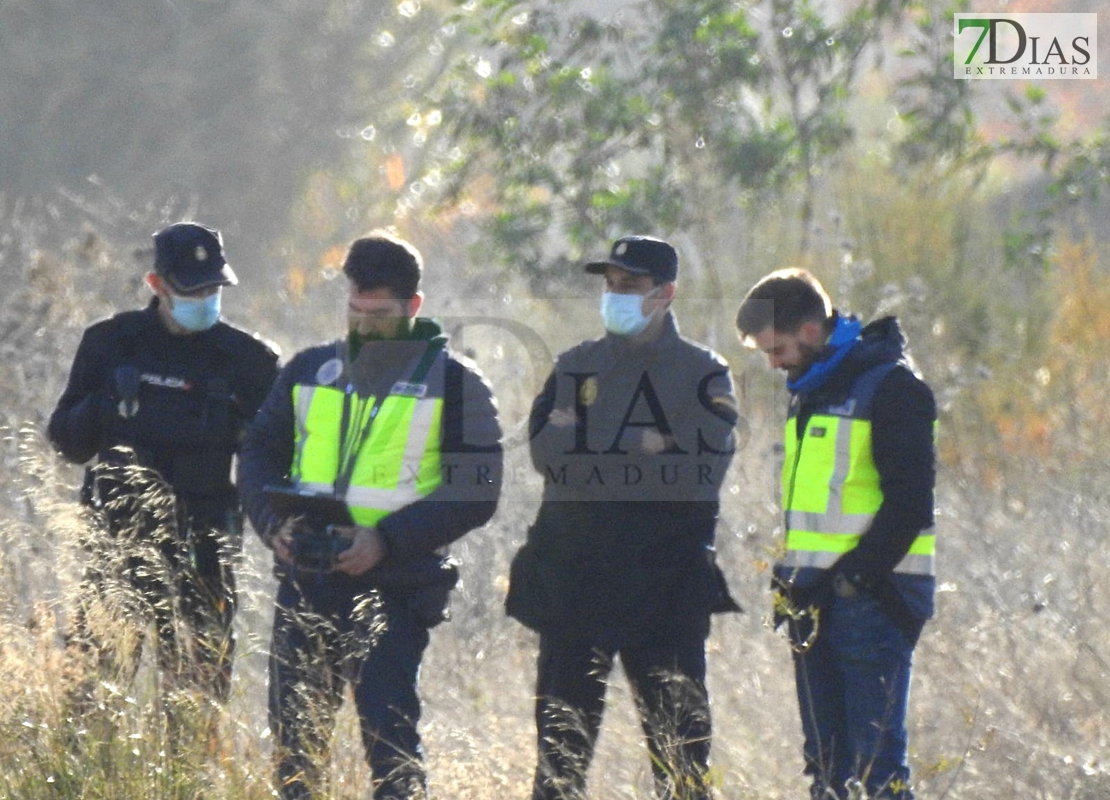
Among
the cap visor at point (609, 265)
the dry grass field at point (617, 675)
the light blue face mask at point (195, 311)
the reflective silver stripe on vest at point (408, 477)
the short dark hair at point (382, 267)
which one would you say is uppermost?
the cap visor at point (609, 265)

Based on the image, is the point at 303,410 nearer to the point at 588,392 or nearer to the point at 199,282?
the point at 199,282

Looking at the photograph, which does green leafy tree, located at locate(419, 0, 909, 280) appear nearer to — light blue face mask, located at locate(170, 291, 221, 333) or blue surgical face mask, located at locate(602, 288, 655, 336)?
light blue face mask, located at locate(170, 291, 221, 333)

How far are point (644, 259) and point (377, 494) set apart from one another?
1.04 m

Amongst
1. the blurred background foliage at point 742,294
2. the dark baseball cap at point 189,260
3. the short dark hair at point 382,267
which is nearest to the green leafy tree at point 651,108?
the blurred background foliage at point 742,294

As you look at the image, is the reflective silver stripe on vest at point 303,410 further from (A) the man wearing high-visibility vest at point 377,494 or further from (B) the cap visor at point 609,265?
(B) the cap visor at point 609,265

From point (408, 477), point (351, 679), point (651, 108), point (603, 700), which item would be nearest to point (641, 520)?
point (603, 700)

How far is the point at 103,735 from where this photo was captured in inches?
161

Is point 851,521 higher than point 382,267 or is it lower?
lower

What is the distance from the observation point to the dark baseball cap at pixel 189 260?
5012mm

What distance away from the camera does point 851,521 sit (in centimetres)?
433

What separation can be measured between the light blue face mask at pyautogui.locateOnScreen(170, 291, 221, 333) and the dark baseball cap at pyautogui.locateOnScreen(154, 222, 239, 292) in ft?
0.15

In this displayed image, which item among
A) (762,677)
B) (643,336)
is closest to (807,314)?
(643,336)

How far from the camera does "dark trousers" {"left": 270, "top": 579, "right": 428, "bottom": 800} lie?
4188mm

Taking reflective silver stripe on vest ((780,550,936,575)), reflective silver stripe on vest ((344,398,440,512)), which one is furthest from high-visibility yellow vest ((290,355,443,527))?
reflective silver stripe on vest ((780,550,936,575))
